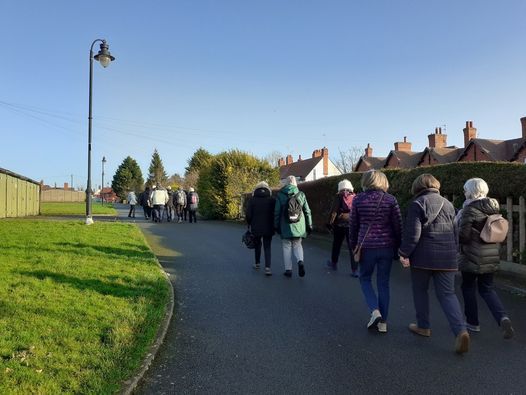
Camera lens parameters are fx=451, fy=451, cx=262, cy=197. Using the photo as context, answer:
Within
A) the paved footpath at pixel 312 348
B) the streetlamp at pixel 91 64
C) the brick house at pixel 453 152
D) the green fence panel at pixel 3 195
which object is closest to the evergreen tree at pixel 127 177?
the brick house at pixel 453 152

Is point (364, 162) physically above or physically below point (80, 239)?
above

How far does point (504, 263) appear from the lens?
26.9 ft

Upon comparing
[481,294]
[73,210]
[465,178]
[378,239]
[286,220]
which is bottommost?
[481,294]

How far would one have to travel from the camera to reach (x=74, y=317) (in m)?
5.06

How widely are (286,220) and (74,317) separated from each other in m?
3.97

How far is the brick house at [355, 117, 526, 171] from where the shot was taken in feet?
128

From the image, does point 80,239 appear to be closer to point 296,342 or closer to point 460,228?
point 296,342

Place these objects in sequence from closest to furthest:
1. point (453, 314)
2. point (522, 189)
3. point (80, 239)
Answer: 1. point (453, 314)
2. point (522, 189)
3. point (80, 239)

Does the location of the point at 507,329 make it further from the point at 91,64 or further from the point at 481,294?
the point at 91,64

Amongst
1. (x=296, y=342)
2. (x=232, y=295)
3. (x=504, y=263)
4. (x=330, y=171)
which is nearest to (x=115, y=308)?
(x=232, y=295)

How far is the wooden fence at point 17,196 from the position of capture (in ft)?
81.7

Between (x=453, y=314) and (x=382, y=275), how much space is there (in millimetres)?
883

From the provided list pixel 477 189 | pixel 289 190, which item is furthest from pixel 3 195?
pixel 477 189

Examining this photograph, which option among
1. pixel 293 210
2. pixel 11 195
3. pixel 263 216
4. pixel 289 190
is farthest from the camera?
pixel 11 195
